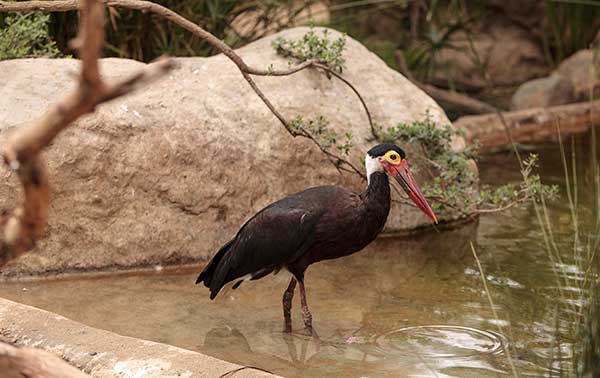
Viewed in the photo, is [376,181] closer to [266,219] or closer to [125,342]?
[266,219]

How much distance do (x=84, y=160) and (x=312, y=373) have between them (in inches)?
87.8

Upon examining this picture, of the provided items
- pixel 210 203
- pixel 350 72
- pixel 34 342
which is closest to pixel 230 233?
pixel 210 203

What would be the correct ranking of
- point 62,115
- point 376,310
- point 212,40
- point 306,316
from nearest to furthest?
point 62,115
point 306,316
point 376,310
point 212,40

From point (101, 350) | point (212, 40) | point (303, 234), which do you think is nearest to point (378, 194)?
point (303, 234)

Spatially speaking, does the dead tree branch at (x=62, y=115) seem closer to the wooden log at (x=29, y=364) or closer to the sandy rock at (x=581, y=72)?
the wooden log at (x=29, y=364)

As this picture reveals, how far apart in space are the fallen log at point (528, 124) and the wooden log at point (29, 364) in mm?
6893

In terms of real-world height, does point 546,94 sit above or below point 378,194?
below

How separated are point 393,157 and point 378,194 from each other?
0.90 feet

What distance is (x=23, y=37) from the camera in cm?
727

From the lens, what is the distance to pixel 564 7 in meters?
12.6

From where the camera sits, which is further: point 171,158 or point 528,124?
point 528,124

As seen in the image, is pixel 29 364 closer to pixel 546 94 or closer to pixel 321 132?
pixel 321 132

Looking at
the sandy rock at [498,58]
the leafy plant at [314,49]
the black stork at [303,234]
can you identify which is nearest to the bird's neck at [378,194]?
the black stork at [303,234]

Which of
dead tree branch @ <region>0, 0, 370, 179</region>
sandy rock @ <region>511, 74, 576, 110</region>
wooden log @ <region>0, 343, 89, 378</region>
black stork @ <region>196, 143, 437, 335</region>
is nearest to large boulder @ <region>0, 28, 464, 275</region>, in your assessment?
dead tree branch @ <region>0, 0, 370, 179</region>
